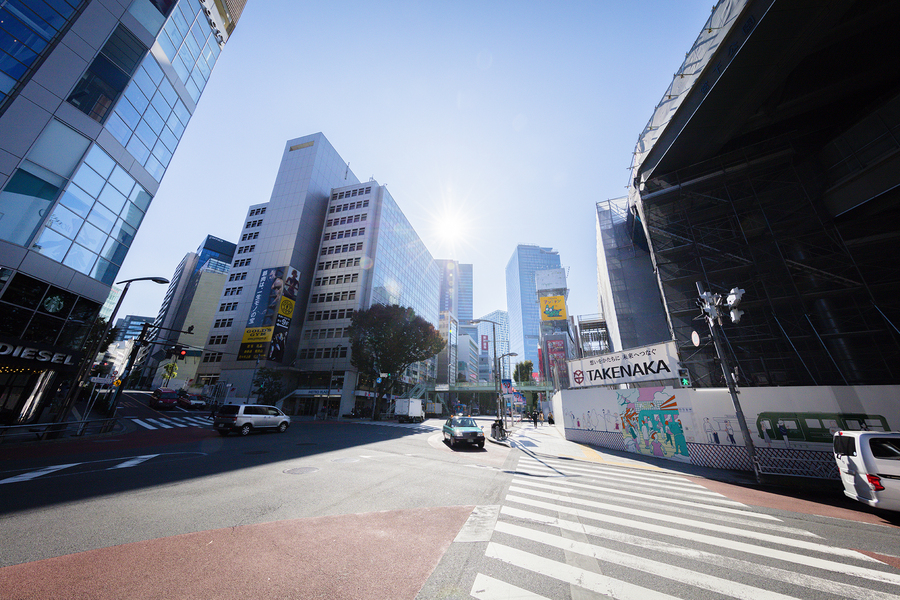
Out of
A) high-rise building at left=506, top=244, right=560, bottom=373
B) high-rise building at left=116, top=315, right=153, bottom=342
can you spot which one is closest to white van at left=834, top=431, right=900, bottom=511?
high-rise building at left=506, top=244, right=560, bottom=373

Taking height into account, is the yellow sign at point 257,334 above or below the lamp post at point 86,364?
above

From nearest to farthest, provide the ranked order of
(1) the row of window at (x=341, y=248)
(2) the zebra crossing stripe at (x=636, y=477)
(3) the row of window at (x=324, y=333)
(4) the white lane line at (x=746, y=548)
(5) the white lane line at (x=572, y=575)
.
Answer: (5) the white lane line at (x=572, y=575) → (4) the white lane line at (x=746, y=548) → (2) the zebra crossing stripe at (x=636, y=477) → (3) the row of window at (x=324, y=333) → (1) the row of window at (x=341, y=248)

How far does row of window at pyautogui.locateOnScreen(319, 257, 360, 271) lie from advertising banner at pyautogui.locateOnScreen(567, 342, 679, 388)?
42.3 m

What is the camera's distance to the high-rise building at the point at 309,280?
45250 millimetres

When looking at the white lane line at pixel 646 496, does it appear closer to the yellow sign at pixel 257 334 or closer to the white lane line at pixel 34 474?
the white lane line at pixel 34 474

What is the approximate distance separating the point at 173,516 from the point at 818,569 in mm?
10491

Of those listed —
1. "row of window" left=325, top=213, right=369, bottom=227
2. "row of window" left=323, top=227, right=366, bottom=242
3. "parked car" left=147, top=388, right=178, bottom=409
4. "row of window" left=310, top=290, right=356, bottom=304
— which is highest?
"row of window" left=325, top=213, right=369, bottom=227

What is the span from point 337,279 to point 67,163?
36.4 m

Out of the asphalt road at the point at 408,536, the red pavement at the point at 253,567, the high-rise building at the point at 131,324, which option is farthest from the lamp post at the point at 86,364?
the high-rise building at the point at 131,324

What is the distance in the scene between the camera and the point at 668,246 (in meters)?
22.1

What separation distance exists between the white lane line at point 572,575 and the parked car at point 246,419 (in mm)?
18688

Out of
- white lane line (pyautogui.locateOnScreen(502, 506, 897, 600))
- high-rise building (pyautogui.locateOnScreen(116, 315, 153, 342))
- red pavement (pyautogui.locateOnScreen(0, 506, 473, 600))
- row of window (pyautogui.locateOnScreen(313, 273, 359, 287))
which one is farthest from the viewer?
high-rise building (pyautogui.locateOnScreen(116, 315, 153, 342))

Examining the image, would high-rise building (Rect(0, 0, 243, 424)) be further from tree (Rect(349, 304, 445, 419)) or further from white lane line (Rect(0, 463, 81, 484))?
tree (Rect(349, 304, 445, 419))

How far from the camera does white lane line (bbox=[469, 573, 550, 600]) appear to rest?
11.2ft
